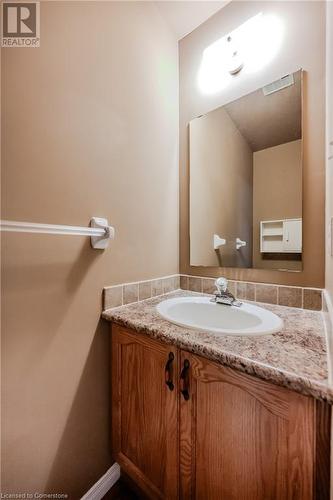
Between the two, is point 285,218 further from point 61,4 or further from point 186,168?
point 61,4

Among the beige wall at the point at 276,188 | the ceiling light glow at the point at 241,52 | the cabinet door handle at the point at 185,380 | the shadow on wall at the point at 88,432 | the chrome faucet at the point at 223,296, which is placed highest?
the ceiling light glow at the point at 241,52

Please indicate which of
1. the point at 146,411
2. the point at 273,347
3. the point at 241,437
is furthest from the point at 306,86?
the point at 146,411

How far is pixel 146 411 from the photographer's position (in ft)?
2.63

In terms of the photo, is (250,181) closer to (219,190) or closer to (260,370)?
(219,190)

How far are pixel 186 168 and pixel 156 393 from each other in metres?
1.21

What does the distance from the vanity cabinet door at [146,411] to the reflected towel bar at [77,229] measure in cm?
39

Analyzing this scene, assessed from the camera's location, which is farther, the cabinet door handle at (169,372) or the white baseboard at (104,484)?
the white baseboard at (104,484)

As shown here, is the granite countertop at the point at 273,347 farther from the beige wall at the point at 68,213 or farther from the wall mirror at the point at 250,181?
the wall mirror at the point at 250,181

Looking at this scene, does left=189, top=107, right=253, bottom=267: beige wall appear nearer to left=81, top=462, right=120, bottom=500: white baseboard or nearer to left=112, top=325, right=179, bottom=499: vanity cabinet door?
left=112, top=325, right=179, bottom=499: vanity cabinet door

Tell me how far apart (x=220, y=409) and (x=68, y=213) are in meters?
0.82

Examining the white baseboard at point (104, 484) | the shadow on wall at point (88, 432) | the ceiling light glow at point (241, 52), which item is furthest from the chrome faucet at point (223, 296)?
the ceiling light glow at point (241, 52)

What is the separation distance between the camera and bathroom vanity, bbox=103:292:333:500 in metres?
0.47

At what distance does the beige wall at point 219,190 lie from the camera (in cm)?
114

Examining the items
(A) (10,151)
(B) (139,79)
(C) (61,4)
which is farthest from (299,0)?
(A) (10,151)
